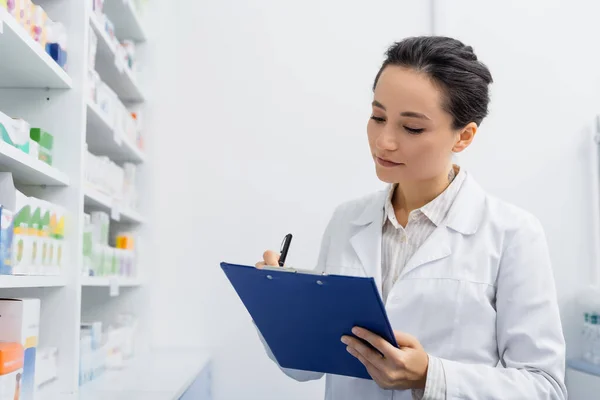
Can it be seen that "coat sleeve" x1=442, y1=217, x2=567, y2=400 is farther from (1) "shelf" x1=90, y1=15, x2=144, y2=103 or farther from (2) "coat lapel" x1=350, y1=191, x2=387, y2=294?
(1) "shelf" x1=90, y1=15, x2=144, y2=103

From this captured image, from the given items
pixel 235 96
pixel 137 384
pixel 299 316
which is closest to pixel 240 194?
pixel 235 96

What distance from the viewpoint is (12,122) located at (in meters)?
1.66

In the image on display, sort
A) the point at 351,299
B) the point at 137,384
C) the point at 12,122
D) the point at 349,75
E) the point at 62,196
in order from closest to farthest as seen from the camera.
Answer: the point at 351,299
the point at 12,122
the point at 62,196
the point at 137,384
the point at 349,75

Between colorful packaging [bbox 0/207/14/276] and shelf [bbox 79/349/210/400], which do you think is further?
shelf [bbox 79/349/210/400]

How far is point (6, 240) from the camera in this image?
159cm

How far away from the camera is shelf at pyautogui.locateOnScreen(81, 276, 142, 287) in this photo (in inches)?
87.4

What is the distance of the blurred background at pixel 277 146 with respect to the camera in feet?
10.2

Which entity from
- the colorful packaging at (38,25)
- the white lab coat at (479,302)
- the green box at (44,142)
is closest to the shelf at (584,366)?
the white lab coat at (479,302)

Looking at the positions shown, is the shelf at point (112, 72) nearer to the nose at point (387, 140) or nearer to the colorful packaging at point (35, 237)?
the colorful packaging at point (35, 237)

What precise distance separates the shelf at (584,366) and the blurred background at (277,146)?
1 cm

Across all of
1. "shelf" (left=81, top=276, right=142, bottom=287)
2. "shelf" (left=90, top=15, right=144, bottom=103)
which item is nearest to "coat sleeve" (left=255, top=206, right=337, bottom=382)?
"shelf" (left=81, top=276, right=142, bottom=287)

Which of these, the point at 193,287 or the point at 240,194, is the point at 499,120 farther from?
the point at 193,287

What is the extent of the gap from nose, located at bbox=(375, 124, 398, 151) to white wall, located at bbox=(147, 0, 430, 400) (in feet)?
5.25

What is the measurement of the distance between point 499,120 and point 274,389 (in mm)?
1792
